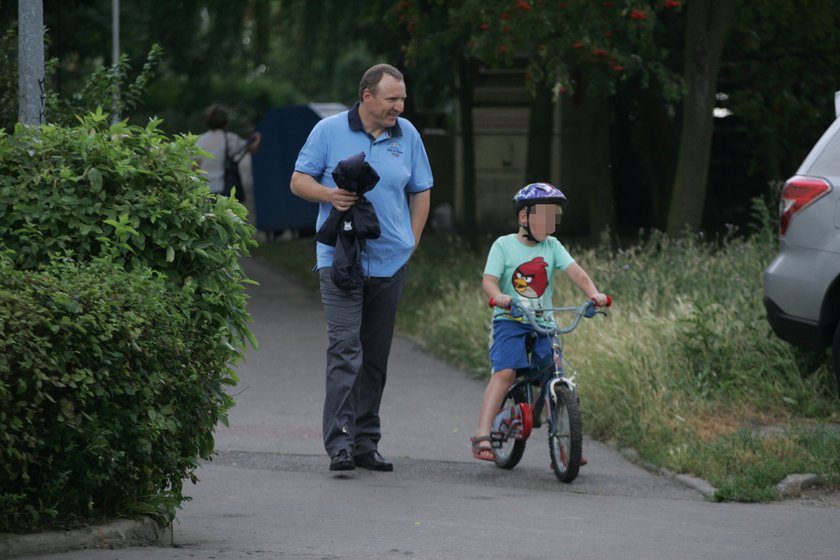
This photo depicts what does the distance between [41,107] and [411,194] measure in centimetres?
186

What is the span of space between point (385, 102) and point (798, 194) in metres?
2.65

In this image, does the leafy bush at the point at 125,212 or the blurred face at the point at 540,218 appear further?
the blurred face at the point at 540,218

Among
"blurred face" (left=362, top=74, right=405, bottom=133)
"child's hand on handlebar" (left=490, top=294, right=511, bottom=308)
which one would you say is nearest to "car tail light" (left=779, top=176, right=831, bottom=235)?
"child's hand on handlebar" (left=490, top=294, right=511, bottom=308)

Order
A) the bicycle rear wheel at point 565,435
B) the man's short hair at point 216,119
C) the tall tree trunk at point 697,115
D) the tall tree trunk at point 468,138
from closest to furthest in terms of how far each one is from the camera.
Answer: the bicycle rear wheel at point 565,435
the tall tree trunk at point 697,115
the man's short hair at point 216,119
the tall tree trunk at point 468,138

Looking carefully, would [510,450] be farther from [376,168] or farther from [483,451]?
[376,168]

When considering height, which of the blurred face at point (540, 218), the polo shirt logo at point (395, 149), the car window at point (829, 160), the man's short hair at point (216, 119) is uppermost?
the polo shirt logo at point (395, 149)

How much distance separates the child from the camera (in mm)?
7621

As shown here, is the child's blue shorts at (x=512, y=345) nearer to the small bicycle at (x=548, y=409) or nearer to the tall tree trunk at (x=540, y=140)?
the small bicycle at (x=548, y=409)

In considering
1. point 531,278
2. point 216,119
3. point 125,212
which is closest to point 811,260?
point 531,278

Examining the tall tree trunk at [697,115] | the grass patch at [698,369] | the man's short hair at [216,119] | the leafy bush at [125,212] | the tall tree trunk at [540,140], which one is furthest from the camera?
the tall tree trunk at [540,140]

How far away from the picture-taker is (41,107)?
23.9ft

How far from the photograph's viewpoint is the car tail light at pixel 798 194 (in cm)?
857

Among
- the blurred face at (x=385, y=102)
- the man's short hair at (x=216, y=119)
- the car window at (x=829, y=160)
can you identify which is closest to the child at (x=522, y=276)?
the blurred face at (x=385, y=102)

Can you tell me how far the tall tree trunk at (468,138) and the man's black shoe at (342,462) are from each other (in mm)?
12343
